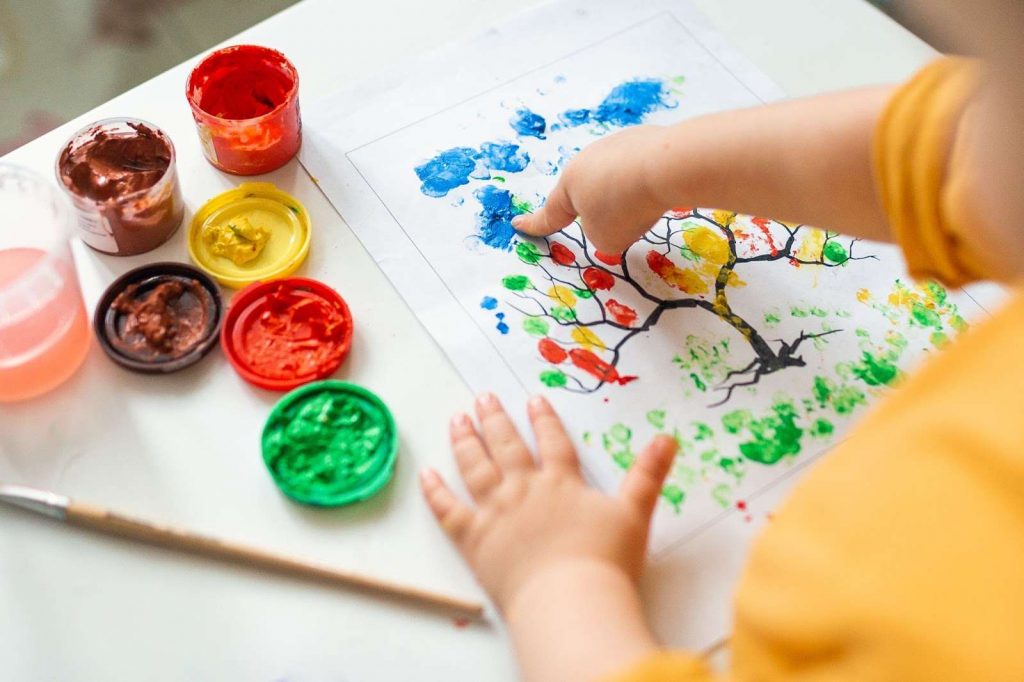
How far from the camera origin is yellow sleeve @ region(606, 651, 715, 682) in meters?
0.50

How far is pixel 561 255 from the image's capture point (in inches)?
29.1

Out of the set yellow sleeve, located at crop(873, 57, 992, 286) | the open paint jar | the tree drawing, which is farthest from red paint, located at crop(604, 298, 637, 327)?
the open paint jar

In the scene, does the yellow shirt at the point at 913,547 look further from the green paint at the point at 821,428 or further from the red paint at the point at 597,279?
the red paint at the point at 597,279

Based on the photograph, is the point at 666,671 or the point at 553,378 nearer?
the point at 666,671

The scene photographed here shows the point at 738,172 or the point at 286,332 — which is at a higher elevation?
the point at 738,172

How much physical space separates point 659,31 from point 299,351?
47 centimetres

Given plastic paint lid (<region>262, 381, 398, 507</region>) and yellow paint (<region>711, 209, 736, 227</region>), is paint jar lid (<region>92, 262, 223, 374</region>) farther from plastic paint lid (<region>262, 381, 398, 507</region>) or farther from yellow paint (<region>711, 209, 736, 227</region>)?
yellow paint (<region>711, 209, 736, 227</region>)

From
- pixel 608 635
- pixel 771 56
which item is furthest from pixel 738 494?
pixel 771 56

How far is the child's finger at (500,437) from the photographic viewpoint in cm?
62

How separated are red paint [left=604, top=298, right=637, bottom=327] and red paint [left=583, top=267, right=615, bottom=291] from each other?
0.05 ft

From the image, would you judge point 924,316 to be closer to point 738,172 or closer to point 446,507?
point 738,172

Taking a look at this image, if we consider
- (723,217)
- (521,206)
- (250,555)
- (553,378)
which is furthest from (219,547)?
(723,217)

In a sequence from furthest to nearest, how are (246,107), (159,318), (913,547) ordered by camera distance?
(246,107)
(159,318)
(913,547)

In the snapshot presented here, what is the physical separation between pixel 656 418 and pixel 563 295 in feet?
0.41
